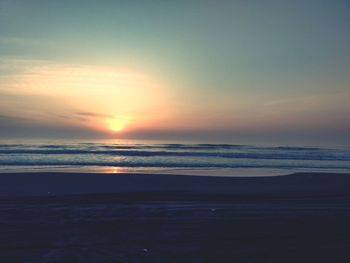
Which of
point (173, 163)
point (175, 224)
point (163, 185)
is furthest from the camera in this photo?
point (173, 163)

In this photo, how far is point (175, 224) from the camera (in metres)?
9.96

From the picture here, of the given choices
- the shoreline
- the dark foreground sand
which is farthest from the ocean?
the dark foreground sand

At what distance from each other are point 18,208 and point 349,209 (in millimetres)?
11165

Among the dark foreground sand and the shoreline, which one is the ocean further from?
the dark foreground sand

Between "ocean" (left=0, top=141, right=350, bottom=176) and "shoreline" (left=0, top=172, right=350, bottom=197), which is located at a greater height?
"ocean" (left=0, top=141, right=350, bottom=176)

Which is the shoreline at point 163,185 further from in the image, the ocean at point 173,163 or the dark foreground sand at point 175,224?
the ocean at point 173,163

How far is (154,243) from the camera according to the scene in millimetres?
8172

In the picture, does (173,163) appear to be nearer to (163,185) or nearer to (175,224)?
(163,185)

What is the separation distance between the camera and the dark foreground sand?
7.40 metres

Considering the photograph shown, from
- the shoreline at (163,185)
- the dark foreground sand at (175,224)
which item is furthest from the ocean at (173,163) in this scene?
the dark foreground sand at (175,224)

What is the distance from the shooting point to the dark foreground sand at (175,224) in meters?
7.40

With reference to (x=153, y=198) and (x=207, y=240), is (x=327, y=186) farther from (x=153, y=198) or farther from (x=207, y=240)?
(x=207, y=240)

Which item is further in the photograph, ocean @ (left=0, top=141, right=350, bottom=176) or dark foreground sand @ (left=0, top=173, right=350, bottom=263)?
ocean @ (left=0, top=141, right=350, bottom=176)

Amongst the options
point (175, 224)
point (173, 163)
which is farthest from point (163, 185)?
point (173, 163)
